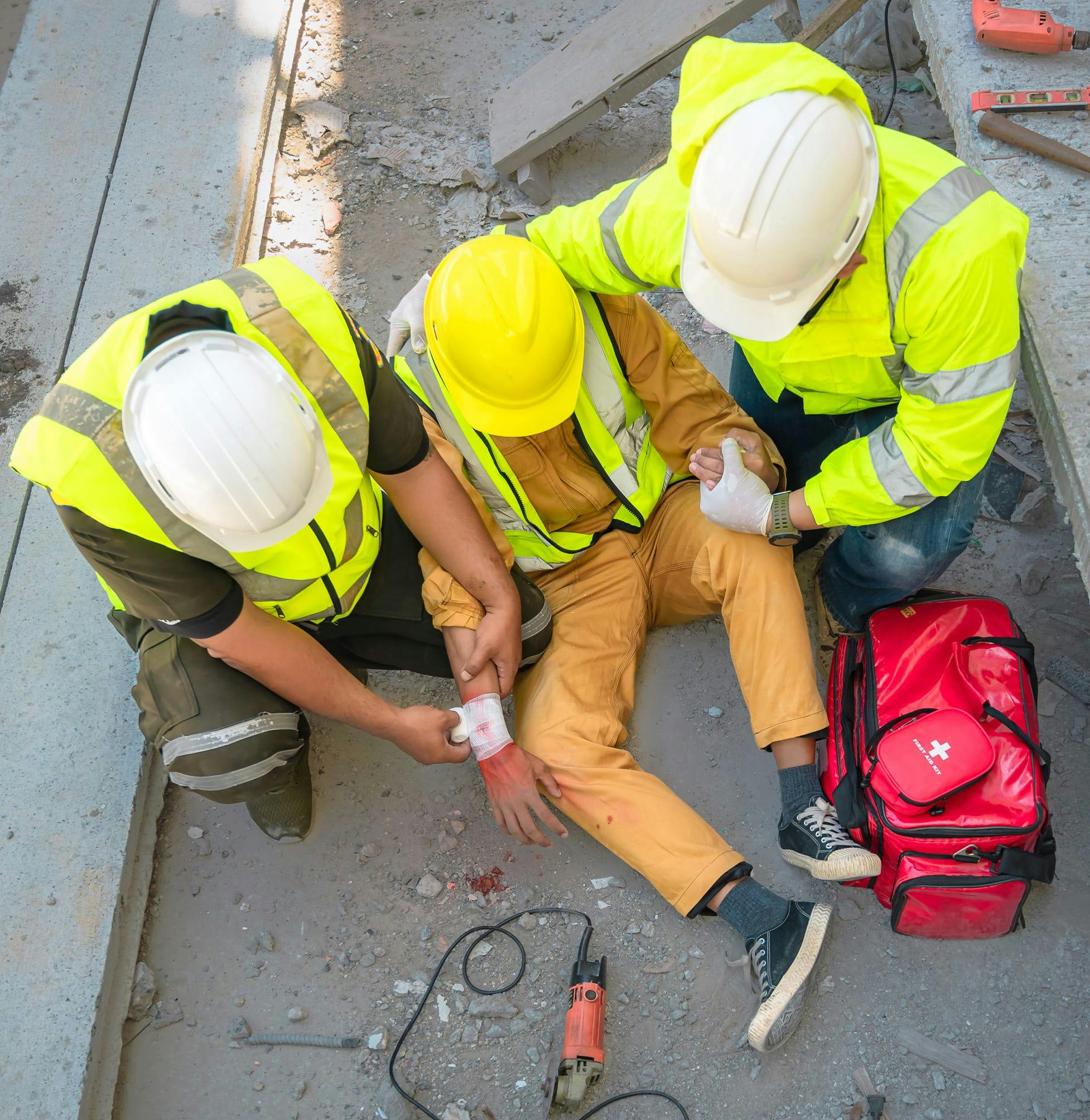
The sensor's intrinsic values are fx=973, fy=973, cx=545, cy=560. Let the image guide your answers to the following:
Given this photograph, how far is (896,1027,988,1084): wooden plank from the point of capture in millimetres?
2225

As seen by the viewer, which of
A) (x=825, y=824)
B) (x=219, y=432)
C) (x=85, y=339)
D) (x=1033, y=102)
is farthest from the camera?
(x=85, y=339)

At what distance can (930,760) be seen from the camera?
2.25 metres

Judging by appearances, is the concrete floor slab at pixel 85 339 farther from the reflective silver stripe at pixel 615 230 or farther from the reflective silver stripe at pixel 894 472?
the reflective silver stripe at pixel 894 472

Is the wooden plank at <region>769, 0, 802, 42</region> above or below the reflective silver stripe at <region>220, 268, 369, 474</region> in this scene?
below

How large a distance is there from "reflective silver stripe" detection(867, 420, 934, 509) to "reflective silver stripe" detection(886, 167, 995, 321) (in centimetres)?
36

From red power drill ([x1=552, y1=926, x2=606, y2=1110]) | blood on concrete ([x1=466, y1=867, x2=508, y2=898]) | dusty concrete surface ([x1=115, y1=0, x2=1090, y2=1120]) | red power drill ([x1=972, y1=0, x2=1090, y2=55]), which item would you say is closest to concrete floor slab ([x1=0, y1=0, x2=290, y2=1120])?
dusty concrete surface ([x1=115, y1=0, x2=1090, y2=1120])

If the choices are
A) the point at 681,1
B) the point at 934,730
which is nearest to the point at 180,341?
the point at 934,730

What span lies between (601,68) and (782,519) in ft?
6.94

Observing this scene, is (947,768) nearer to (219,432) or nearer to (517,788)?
(517,788)

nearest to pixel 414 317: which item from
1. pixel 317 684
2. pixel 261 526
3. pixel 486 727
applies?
pixel 261 526

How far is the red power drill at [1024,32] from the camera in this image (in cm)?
296

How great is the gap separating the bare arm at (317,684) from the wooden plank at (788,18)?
118 inches

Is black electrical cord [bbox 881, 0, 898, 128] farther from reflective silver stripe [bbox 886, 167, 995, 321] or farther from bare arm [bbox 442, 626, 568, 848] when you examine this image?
bare arm [bbox 442, 626, 568, 848]

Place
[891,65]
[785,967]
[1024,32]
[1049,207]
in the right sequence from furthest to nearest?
[891,65] → [1024,32] → [1049,207] → [785,967]
